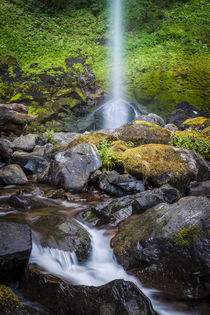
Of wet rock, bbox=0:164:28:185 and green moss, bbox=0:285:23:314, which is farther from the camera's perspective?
wet rock, bbox=0:164:28:185

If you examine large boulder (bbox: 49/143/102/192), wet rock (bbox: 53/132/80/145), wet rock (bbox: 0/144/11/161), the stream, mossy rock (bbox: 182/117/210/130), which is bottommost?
the stream

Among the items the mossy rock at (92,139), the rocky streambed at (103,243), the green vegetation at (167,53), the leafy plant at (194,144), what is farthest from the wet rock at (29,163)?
the green vegetation at (167,53)

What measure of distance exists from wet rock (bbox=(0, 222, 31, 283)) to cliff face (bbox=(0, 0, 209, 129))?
11404mm

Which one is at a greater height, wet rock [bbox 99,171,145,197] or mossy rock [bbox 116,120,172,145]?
mossy rock [bbox 116,120,172,145]

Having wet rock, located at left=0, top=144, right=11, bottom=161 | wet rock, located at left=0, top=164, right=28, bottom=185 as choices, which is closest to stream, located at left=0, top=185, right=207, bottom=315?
wet rock, located at left=0, top=164, right=28, bottom=185

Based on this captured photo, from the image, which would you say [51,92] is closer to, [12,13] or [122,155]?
[122,155]

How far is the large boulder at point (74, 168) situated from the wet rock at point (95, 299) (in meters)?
3.25

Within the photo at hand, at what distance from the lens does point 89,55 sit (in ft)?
66.2

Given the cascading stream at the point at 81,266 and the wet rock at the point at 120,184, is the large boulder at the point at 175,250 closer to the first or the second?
the cascading stream at the point at 81,266

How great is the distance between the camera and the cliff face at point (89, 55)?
15117 mm

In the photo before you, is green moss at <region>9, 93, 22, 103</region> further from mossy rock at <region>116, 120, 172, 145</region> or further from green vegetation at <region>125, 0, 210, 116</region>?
mossy rock at <region>116, 120, 172, 145</region>

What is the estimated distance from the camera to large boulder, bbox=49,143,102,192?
18.4 ft

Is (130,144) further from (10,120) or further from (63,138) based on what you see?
(63,138)

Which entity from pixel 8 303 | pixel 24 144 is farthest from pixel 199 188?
pixel 24 144
